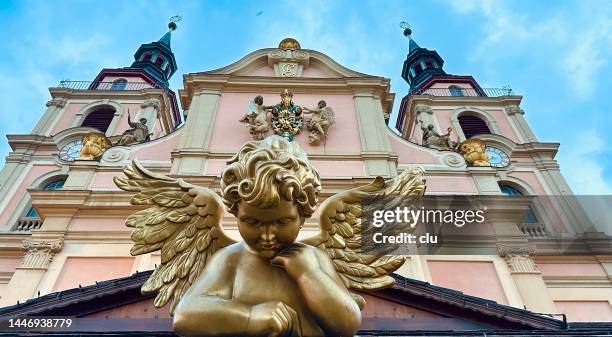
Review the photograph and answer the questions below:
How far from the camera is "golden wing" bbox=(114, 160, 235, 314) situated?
2.25 meters

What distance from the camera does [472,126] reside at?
62.0ft

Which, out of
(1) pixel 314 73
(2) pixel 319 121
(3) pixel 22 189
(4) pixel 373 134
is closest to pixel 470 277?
(4) pixel 373 134

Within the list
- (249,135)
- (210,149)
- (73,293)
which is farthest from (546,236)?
(73,293)

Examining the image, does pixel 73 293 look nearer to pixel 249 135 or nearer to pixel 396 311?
pixel 396 311

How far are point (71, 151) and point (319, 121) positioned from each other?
988 cm

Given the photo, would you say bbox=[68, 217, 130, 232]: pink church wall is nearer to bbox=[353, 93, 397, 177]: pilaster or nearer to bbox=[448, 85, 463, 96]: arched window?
bbox=[353, 93, 397, 177]: pilaster

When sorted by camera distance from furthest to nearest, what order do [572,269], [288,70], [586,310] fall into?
[288,70], [572,269], [586,310]

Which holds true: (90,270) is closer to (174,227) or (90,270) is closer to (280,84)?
(280,84)

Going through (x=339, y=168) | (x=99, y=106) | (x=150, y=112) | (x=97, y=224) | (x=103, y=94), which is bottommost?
(x=97, y=224)

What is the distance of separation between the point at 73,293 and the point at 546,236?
1184cm

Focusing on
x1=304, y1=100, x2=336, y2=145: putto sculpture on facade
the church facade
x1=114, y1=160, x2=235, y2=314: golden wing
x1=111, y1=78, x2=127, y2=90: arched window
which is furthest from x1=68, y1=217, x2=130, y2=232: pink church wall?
x1=111, y1=78, x2=127, y2=90: arched window

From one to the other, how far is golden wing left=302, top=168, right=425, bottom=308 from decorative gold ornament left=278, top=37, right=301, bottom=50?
600 inches

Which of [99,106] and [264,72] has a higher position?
[99,106]

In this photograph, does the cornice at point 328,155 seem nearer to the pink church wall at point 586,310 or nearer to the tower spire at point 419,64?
the pink church wall at point 586,310
